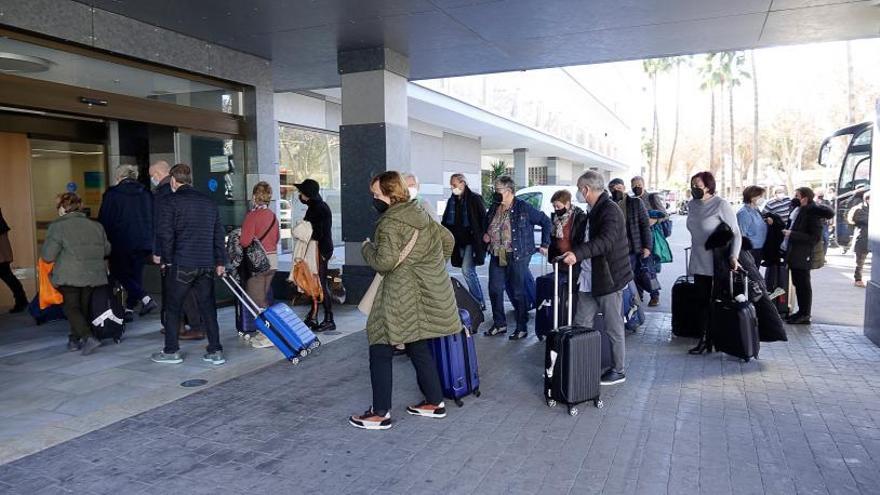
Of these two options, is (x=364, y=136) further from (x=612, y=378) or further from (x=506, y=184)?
(x=612, y=378)

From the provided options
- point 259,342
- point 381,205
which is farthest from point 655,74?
point 381,205

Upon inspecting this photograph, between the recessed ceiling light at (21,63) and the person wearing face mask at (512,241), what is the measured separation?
4.89 metres

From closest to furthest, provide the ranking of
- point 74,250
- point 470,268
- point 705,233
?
point 74,250 → point 705,233 → point 470,268

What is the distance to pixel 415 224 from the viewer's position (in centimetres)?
419

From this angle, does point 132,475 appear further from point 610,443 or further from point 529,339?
point 529,339

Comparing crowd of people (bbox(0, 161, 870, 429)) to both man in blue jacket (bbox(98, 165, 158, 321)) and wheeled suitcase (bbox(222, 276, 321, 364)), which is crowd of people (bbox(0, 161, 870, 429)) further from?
wheeled suitcase (bbox(222, 276, 321, 364))

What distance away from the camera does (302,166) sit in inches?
615

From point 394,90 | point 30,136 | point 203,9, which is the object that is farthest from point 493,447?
point 30,136

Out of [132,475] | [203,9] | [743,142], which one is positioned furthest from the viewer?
[743,142]

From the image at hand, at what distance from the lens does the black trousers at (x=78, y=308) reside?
20.4 ft

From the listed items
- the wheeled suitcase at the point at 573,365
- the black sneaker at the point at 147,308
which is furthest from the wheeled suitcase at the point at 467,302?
the black sneaker at the point at 147,308

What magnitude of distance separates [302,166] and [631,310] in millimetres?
10406

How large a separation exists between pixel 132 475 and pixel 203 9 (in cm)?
510

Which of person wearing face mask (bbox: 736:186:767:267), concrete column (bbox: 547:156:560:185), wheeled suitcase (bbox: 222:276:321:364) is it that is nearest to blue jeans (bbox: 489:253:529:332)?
wheeled suitcase (bbox: 222:276:321:364)
